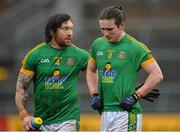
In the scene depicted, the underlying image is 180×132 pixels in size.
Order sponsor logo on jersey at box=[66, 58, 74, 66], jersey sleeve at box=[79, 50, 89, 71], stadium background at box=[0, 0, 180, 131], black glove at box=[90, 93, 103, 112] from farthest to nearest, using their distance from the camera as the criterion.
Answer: stadium background at box=[0, 0, 180, 131] < jersey sleeve at box=[79, 50, 89, 71] < sponsor logo on jersey at box=[66, 58, 74, 66] < black glove at box=[90, 93, 103, 112]

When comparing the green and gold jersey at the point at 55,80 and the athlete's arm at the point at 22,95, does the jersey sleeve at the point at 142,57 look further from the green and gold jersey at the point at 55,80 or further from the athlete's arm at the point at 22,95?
the athlete's arm at the point at 22,95

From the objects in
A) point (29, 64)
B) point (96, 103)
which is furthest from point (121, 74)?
point (29, 64)

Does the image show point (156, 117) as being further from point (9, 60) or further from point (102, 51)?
point (102, 51)

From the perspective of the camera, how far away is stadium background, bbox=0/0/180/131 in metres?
16.8

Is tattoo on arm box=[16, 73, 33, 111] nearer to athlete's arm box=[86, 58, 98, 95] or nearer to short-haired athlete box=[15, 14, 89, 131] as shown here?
short-haired athlete box=[15, 14, 89, 131]

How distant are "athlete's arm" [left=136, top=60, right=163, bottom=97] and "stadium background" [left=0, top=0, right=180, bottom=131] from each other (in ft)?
23.0

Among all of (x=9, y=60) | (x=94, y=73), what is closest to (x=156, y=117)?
(x=9, y=60)

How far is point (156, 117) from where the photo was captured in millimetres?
16281

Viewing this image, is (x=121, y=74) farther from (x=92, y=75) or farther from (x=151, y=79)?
(x=92, y=75)

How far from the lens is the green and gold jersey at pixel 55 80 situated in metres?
9.33

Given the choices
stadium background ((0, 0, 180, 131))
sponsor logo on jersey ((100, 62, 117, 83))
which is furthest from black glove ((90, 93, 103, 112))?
stadium background ((0, 0, 180, 131))

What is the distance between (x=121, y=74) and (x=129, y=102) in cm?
34

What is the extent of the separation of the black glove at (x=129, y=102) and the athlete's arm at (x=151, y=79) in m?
0.06

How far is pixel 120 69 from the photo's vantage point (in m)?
8.87
